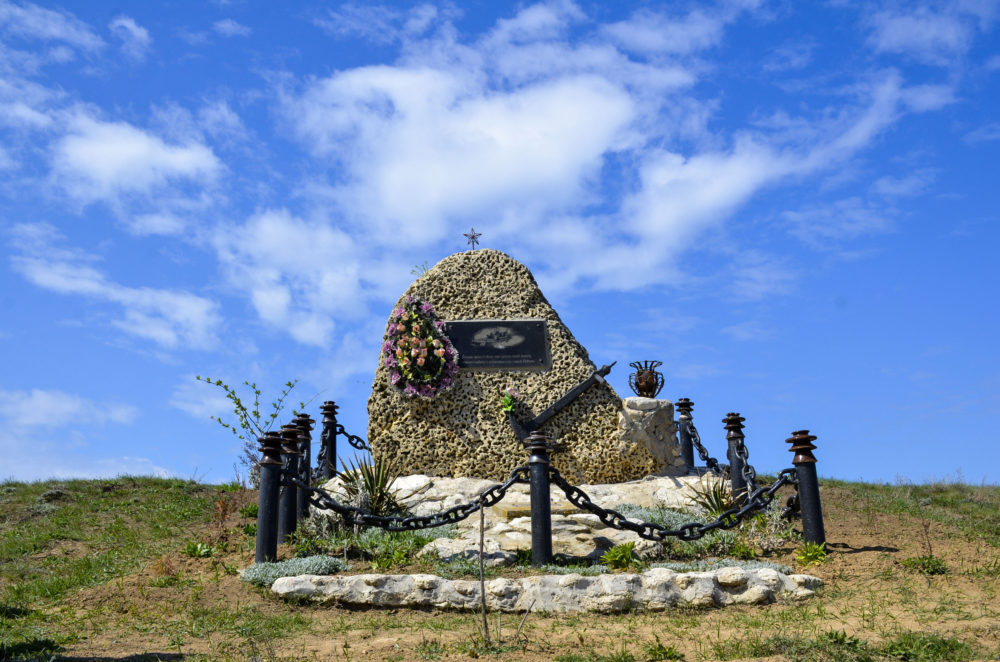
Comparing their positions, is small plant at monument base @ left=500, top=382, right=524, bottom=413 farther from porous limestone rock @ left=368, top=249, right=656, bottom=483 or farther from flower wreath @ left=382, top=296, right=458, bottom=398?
flower wreath @ left=382, top=296, right=458, bottom=398

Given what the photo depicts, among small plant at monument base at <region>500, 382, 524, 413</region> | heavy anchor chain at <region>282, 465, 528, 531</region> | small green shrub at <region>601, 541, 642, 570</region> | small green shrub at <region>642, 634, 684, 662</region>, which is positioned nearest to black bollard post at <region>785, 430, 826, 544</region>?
small green shrub at <region>601, 541, 642, 570</region>

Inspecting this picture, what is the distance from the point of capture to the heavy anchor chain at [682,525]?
8734mm

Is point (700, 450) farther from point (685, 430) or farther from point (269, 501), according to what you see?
point (269, 501)

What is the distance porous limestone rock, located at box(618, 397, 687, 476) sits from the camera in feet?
40.5

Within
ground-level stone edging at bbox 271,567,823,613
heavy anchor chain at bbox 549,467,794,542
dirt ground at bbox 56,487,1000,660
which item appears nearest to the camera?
dirt ground at bbox 56,487,1000,660

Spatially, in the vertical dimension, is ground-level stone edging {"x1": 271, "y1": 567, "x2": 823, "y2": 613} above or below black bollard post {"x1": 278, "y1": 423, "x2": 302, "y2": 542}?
below

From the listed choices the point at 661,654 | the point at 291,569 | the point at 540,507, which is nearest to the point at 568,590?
the point at 540,507

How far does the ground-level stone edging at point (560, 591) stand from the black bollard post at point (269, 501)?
1081 mm

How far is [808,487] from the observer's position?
9078mm

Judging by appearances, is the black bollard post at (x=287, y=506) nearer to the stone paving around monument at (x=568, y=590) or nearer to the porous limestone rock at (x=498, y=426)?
the stone paving around monument at (x=568, y=590)

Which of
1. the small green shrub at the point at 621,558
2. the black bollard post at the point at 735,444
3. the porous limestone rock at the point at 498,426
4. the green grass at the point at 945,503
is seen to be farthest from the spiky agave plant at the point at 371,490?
the green grass at the point at 945,503

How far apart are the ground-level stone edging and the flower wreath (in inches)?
197

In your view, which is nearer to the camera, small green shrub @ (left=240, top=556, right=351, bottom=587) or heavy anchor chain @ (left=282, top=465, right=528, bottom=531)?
small green shrub @ (left=240, top=556, right=351, bottom=587)

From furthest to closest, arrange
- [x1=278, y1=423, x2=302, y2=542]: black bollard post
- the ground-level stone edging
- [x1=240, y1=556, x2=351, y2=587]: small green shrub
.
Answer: [x1=278, y1=423, x2=302, y2=542]: black bollard post, [x1=240, y1=556, x2=351, y2=587]: small green shrub, the ground-level stone edging
